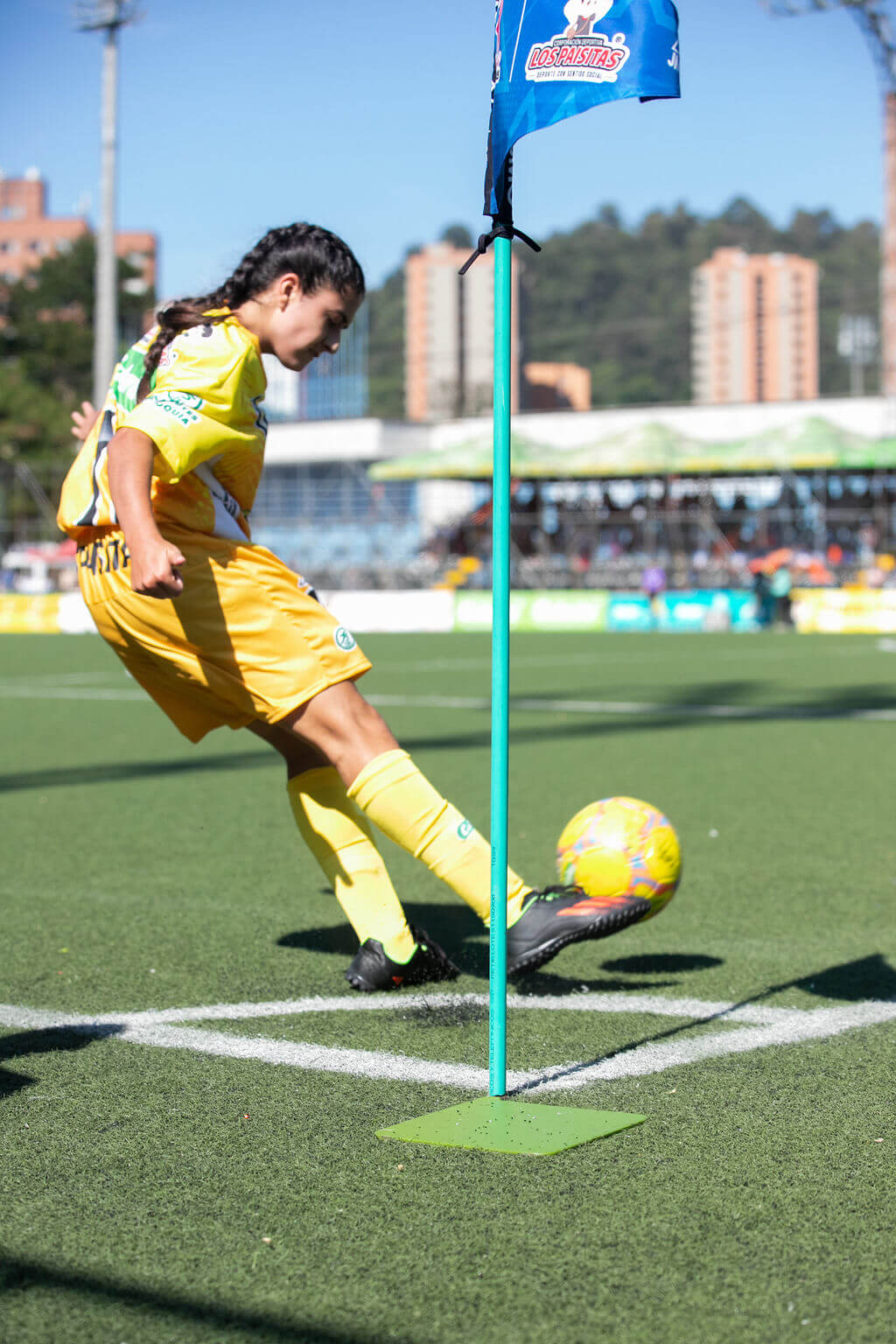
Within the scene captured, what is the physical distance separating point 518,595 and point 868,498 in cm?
1336

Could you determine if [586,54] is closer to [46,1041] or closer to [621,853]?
[621,853]

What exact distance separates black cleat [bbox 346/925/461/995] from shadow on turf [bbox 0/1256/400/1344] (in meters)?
1.80

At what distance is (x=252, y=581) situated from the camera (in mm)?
3859

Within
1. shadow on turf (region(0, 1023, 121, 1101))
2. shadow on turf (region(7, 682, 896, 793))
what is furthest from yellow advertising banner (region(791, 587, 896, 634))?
shadow on turf (region(0, 1023, 121, 1101))

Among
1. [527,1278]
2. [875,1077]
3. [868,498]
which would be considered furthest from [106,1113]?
[868,498]

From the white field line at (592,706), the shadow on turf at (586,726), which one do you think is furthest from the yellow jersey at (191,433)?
the white field line at (592,706)

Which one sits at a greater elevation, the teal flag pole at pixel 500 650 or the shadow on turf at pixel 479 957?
the teal flag pole at pixel 500 650

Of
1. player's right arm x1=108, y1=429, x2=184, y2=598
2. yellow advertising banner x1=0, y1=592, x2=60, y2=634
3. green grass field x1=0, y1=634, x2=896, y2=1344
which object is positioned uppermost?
yellow advertising banner x1=0, y1=592, x2=60, y2=634

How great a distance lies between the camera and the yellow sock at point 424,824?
3.77 metres

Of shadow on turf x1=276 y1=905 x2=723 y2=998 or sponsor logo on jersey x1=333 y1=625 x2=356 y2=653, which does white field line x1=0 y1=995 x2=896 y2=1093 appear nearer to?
shadow on turf x1=276 y1=905 x2=723 y2=998

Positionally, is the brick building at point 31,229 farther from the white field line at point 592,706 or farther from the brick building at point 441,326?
the white field line at point 592,706

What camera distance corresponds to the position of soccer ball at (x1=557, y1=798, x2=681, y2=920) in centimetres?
434

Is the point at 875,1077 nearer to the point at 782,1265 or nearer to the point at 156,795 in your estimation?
the point at 782,1265

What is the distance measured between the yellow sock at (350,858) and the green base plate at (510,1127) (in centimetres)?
106
